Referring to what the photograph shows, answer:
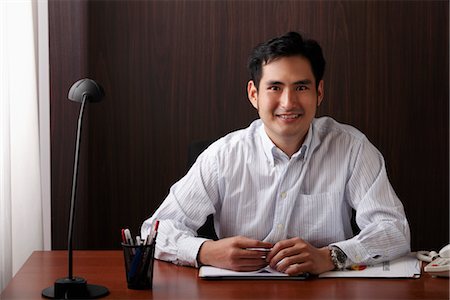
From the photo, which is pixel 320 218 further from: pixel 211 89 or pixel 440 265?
pixel 211 89

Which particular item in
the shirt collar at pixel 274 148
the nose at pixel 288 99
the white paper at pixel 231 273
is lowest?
the white paper at pixel 231 273

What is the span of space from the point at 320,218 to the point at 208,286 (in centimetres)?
53

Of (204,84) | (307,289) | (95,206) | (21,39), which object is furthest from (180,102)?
(307,289)

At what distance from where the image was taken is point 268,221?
7.85 feet

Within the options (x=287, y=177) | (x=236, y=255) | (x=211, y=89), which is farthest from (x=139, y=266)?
(x=211, y=89)

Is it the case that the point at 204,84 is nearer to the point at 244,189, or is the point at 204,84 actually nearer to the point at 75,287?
the point at 244,189

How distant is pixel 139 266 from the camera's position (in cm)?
192

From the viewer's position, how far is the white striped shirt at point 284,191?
235cm

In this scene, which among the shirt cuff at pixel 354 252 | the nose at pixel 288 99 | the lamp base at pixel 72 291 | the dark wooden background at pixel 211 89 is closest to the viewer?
the lamp base at pixel 72 291

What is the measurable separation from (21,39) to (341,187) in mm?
1104

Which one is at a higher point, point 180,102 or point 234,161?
point 180,102

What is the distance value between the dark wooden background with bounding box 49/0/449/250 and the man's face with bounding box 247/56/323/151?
914mm

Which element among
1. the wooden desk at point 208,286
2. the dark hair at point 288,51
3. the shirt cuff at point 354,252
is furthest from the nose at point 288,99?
the wooden desk at point 208,286

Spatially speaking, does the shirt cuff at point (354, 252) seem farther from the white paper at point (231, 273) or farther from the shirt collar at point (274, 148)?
the shirt collar at point (274, 148)
